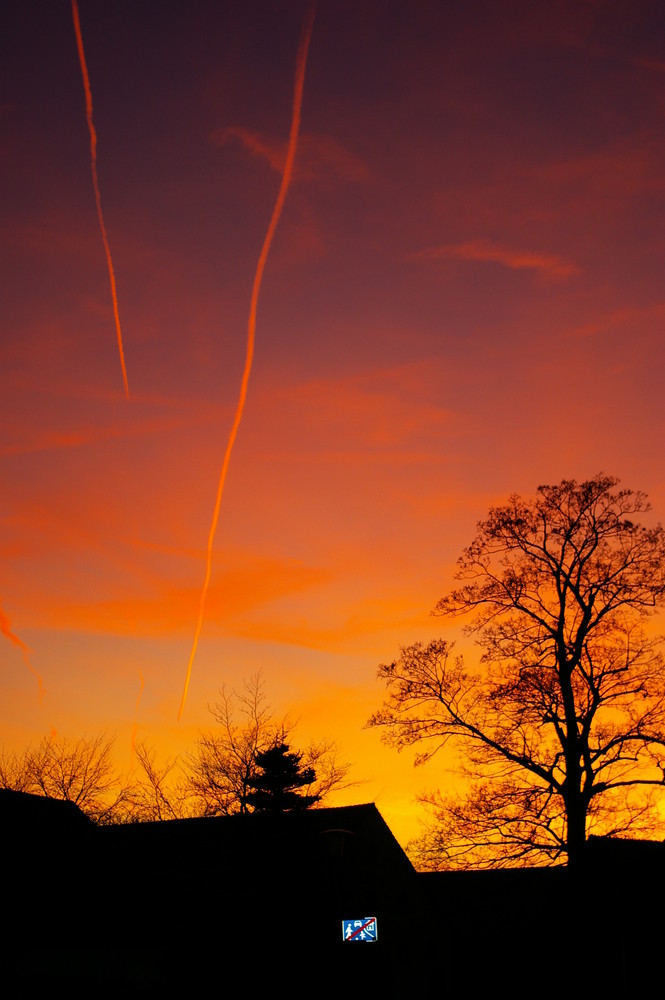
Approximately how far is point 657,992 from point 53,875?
17.6 m

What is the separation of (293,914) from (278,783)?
16109 millimetres

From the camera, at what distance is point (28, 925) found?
976 inches

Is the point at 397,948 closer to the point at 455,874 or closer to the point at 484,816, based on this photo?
the point at 455,874

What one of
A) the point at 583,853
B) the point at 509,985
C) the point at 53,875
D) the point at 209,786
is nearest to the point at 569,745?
the point at 583,853

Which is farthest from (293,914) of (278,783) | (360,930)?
(278,783)

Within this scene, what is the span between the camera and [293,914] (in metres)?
32.8

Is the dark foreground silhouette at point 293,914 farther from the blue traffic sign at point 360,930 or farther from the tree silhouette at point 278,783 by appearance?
the tree silhouette at point 278,783

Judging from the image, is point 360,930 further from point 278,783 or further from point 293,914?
point 278,783

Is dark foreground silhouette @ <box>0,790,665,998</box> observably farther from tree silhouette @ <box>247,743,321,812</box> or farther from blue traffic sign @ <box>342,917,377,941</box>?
tree silhouette @ <box>247,743,321,812</box>

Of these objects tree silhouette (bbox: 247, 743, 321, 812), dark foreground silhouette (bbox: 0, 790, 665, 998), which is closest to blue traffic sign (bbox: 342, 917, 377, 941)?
dark foreground silhouette (bbox: 0, 790, 665, 998)

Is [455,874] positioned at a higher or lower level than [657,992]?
higher

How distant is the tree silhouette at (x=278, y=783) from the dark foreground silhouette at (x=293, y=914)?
26.3 feet

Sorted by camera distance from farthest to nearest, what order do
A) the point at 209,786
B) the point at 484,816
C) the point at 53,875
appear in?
1. the point at 209,786
2. the point at 53,875
3. the point at 484,816

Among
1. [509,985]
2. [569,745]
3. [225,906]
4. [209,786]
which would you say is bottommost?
[509,985]
